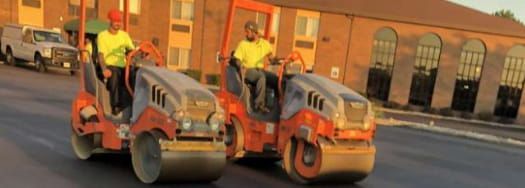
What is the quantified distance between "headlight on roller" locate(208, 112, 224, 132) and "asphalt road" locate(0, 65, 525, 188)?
86 cm

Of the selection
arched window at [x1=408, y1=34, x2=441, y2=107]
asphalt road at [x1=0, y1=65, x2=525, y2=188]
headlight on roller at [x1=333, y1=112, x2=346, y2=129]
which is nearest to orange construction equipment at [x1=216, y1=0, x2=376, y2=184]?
headlight on roller at [x1=333, y1=112, x2=346, y2=129]

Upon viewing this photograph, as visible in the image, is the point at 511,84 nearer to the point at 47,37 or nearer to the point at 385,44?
the point at 385,44

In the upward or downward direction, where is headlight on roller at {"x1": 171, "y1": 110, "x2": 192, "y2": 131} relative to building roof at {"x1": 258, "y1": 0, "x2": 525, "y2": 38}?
downward

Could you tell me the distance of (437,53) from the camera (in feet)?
115

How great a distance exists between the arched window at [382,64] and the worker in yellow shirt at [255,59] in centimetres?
2870

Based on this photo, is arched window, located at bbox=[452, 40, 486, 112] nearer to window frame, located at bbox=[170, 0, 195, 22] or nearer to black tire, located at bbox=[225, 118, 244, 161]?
window frame, located at bbox=[170, 0, 195, 22]

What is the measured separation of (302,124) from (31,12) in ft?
92.9

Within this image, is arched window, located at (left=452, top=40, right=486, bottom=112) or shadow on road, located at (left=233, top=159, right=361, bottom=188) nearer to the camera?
shadow on road, located at (left=233, top=159, right=361, bottom=188)

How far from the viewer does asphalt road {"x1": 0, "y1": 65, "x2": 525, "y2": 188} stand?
6.04 metres

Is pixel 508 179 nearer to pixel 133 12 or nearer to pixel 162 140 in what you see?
pixel 162 140

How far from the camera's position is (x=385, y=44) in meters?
34.8

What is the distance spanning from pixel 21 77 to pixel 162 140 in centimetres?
1641

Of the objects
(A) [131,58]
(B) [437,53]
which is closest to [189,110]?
(A) [131,58]

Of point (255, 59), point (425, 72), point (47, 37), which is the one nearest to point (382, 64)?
point (425, 72)
